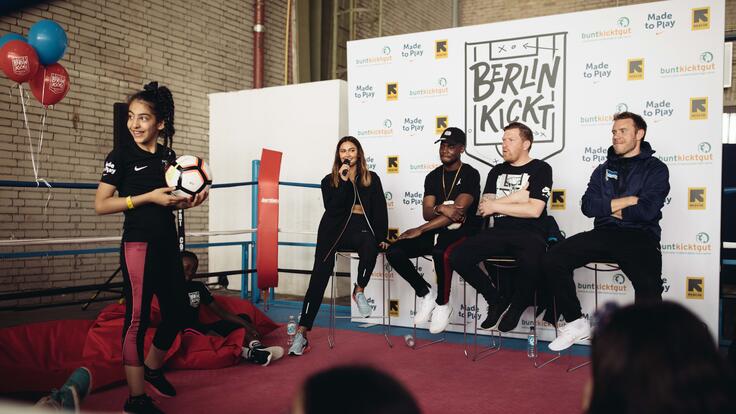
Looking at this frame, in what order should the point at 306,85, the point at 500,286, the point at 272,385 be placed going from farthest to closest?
the point at 306,85, the point at 500,286, the point at 272,385

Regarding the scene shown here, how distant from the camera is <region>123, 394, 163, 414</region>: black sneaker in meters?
2.40

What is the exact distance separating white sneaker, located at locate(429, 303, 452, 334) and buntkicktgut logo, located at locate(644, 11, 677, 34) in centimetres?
238

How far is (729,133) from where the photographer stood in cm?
990

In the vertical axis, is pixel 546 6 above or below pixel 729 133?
above

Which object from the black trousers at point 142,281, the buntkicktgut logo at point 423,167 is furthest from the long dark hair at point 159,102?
the buntkicktgut logo at point 423,167

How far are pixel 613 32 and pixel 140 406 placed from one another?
12.5ft

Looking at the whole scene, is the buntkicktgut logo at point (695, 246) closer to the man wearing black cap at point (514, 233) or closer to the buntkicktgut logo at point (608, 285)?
the buntkicktgut logo at point (608, 285)

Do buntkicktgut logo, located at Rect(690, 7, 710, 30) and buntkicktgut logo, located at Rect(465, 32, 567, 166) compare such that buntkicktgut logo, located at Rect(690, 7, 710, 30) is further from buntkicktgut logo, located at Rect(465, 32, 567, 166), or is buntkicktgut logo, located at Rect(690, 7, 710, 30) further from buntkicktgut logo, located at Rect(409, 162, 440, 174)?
buntkicktgut logo, located at Rect(409, 162, 440, 174)

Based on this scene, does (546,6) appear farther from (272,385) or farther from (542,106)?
(272,385)

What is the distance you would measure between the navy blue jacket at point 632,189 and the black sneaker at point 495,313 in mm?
741

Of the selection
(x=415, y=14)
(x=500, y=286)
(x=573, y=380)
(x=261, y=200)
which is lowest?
(x=573, y=380)

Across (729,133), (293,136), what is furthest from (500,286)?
(729,133)

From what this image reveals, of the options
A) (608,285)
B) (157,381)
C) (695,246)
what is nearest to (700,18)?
(695,246)

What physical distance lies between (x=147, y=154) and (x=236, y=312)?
197 centimetres
